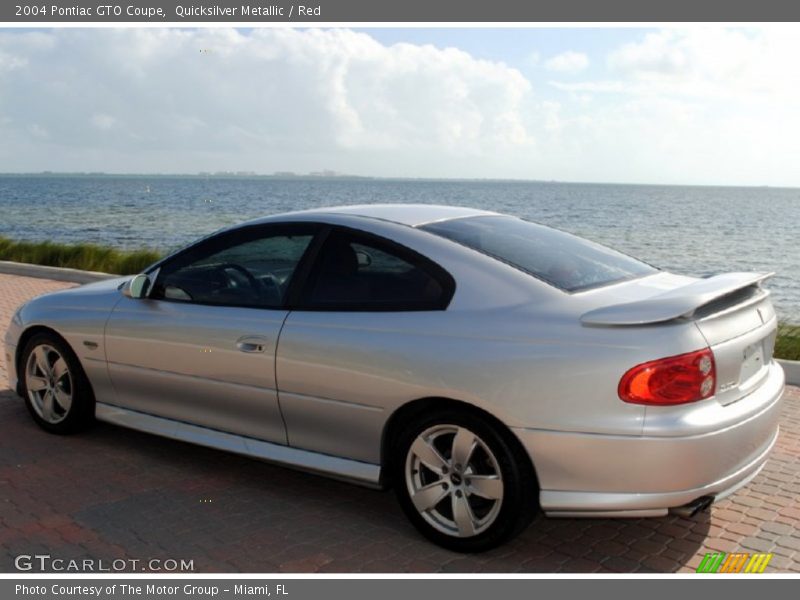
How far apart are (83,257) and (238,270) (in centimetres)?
1450

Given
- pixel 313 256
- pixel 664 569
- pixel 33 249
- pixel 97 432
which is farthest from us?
pixel 33 249

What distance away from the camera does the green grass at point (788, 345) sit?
9.16 m

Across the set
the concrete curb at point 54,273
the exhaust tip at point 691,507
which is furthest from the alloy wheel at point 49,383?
the concrete curb at point 54,273

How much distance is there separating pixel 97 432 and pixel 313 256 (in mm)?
2405

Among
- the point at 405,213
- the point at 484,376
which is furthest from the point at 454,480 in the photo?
the point at 405,213

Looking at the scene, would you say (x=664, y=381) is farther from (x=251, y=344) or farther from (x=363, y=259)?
(x=251, y=344)

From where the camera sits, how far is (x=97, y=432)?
5816mm

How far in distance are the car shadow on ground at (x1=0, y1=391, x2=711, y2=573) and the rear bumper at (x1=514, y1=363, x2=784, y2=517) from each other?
0.47m

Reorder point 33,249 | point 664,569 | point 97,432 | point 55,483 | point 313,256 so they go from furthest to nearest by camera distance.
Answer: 1. point 33,249
2. point 97,432
3. point 55,483
4. point 313,256
5. point 664,569

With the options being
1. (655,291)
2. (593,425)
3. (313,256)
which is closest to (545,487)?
(593,425)

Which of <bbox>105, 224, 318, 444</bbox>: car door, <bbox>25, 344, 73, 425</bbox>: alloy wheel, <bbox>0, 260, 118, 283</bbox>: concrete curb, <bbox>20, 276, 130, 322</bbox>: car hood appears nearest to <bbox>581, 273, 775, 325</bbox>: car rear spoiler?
<bbox>105, 224, 318, 444</bbox>: car door

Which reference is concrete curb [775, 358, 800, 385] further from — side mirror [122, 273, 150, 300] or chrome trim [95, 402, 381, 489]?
side mirror [122, 273, 150, 300]

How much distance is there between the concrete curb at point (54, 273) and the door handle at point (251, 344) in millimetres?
10550

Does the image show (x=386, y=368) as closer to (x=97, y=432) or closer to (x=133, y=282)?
(x=133, y=282)
